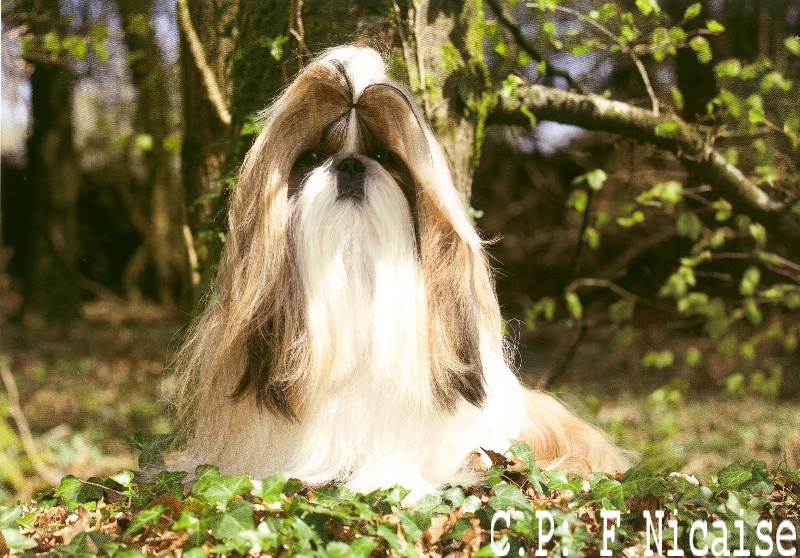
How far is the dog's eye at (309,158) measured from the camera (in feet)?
7.37

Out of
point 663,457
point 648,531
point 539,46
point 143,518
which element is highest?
point 539,46

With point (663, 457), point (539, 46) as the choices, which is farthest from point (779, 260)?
point (539, 46)

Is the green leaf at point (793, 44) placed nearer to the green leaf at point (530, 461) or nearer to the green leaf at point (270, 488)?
the green leaf at point (530, 461)

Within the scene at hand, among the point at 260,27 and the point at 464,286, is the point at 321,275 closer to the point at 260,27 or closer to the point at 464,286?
the point at 464,286

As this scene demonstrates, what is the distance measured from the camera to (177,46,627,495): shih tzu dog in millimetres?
2148

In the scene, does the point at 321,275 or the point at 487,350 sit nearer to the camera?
the point at 321,275

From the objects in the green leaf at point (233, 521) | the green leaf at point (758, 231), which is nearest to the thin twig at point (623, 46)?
the green leaf at point (758, 231)

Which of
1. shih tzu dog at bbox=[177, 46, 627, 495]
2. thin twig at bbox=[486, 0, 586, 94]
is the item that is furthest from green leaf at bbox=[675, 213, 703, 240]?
shih tzu dog at bbox=[177, 46, 627, 495]

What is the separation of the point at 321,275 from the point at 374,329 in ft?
0.71

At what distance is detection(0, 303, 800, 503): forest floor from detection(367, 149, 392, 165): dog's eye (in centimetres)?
131

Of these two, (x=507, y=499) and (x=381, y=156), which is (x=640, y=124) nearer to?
(x=381, y=156)

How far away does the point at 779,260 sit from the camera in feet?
12.3

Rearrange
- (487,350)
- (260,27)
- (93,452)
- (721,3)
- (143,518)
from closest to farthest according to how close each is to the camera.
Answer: (143,518), (487,350), (260,27), (721,3), (93,452)

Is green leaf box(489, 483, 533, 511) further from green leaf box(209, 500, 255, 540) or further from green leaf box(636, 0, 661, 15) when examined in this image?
green leaf box(636, 0, 661, 15)
